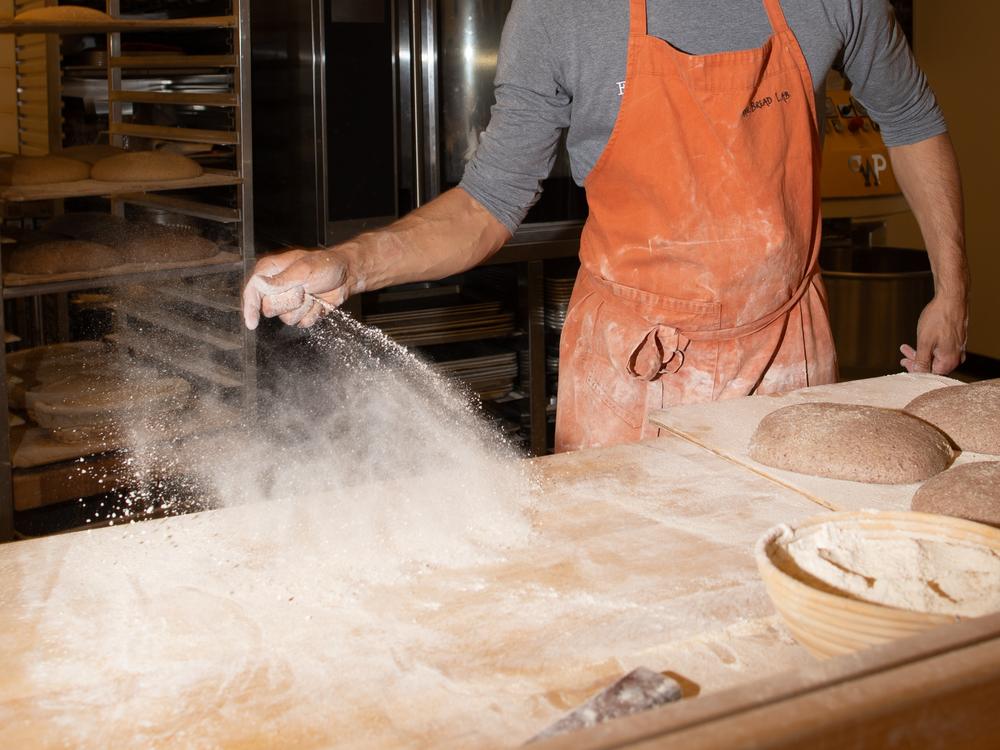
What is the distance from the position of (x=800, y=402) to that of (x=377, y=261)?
73 centimetres

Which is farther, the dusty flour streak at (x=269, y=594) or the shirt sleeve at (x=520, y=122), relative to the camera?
the shirt sleeve at (x=520, y=122)

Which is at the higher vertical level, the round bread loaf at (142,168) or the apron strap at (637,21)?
the apron strap at (637,21)

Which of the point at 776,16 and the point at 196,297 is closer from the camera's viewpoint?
the point at 776,16

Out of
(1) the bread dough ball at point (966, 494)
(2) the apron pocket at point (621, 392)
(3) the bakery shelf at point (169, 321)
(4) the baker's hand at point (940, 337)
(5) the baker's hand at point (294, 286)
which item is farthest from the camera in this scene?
(3) the bakery shelf at point (169, 321)

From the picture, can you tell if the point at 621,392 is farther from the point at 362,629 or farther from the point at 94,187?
the point at 94,187

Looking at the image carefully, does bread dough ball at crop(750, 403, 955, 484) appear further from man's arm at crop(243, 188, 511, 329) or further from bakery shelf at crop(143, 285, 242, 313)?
bakery shelf at crop(143, 285, 242, 313)

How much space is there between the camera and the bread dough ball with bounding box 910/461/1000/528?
1260 millimetres

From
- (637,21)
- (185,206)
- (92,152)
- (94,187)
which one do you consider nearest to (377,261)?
(637,21)

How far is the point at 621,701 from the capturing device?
0.86 m

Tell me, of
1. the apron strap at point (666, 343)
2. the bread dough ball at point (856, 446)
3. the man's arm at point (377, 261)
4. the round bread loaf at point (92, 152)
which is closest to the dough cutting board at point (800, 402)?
the bread dough ball at point (856, 446)

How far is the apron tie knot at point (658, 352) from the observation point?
1.91m

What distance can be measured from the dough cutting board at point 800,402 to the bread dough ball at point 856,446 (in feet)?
0.05

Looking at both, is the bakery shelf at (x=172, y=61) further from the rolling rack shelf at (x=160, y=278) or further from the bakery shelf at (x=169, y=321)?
the bakery shelf at (x=169, y=321)

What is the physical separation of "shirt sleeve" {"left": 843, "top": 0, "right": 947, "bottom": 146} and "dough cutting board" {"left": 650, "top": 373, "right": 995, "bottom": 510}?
58 cm
